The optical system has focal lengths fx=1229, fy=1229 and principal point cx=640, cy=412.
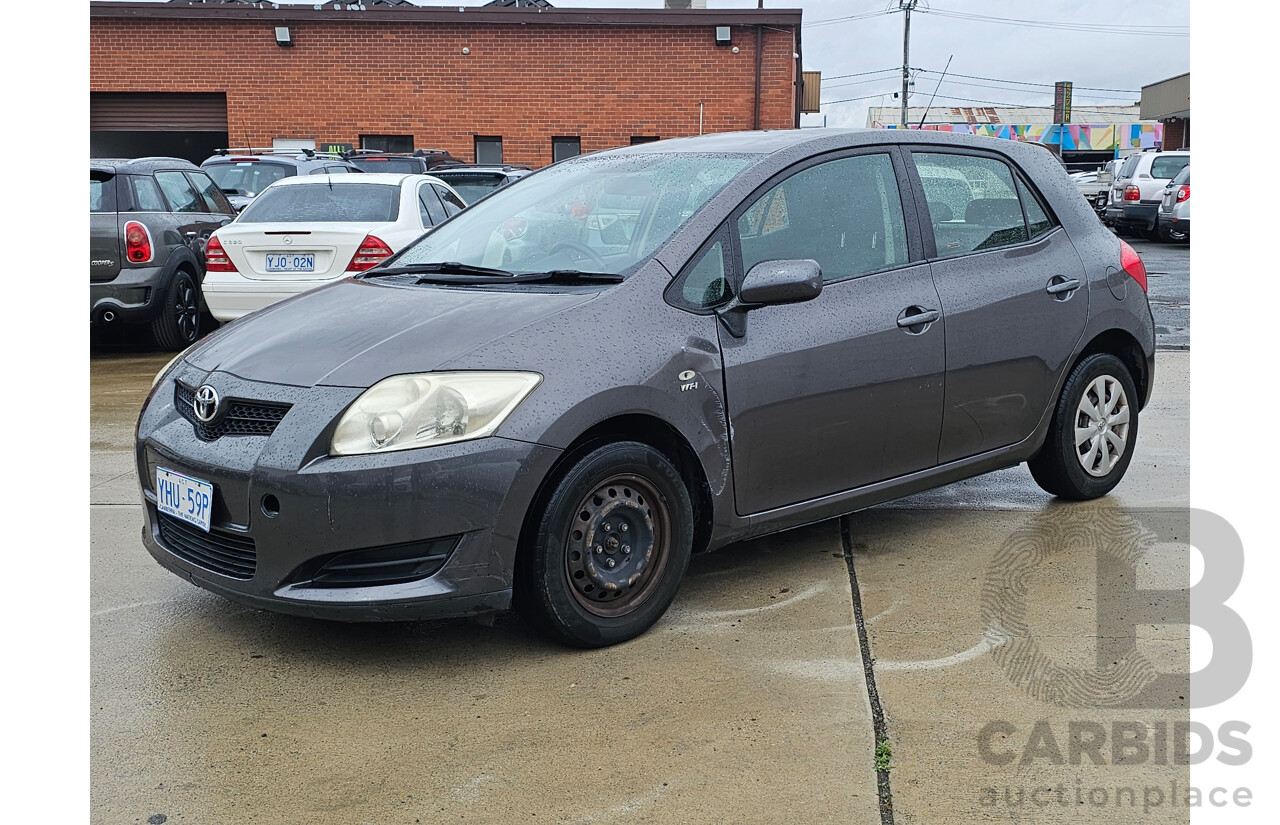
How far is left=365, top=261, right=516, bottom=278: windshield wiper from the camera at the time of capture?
4.35m

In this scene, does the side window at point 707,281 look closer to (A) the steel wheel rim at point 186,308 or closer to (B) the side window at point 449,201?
(B) the side window at point 449,201

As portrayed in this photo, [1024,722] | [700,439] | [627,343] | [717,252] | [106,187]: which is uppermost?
[106,187]

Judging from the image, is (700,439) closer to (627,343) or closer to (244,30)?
(627,343)

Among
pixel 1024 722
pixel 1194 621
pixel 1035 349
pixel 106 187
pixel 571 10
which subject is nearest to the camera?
pixel 1024 722

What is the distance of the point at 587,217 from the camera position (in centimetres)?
449

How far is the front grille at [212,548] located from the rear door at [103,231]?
6.80 meters

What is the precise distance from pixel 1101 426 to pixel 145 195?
27.1ft

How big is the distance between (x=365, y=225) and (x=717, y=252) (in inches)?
Answer: 219

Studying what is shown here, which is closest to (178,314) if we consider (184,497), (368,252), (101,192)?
(101,192)

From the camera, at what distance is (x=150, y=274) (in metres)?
10.2

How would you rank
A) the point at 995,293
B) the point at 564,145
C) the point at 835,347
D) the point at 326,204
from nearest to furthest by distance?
the point at 835,347 → the point at 995,293 → the point at 326,204 → the point at 564,145

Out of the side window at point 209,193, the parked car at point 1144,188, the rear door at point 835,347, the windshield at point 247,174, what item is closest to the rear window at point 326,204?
the side window at point 209,193

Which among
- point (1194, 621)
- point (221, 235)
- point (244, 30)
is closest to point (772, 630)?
point (1194, 621)

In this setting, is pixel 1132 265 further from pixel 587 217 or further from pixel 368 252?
pixel 368 252
